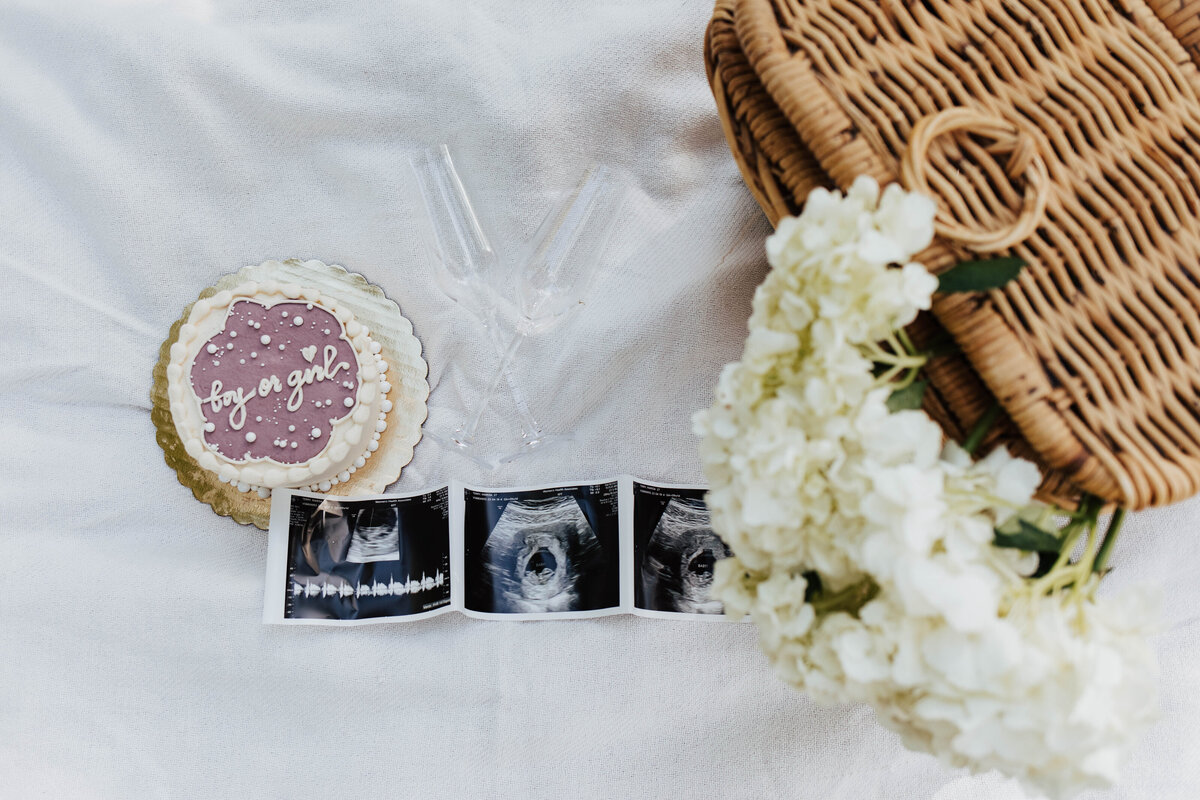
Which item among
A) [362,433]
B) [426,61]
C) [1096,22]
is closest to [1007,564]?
[1096,22]

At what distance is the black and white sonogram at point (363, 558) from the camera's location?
3.43 ft

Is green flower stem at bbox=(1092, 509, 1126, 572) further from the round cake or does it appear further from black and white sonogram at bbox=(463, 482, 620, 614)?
the round cake

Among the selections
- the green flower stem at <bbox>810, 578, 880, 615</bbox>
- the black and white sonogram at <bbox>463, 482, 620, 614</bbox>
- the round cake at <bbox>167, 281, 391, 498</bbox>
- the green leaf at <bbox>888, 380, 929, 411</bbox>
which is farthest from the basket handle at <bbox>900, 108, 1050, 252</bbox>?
the round cake at <bbox>167, 281, 391, 498</bbox>

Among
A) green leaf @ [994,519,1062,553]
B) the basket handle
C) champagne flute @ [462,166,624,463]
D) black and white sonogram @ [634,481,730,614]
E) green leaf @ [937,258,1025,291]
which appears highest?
champagne flute @ [462,166,624,463]

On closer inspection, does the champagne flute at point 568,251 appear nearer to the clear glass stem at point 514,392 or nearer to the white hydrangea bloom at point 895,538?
the clear glass stem at point 514,392

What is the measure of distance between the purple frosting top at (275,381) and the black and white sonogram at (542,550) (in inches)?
8.4

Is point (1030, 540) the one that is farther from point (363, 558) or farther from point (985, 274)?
point (363, 558)

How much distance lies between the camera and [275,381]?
100 centimetres

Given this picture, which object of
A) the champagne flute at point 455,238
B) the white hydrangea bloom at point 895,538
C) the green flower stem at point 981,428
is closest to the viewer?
the white hydrangea bloom at point 895,538

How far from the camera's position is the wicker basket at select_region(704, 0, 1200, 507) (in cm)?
58

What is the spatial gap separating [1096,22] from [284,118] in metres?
0.95

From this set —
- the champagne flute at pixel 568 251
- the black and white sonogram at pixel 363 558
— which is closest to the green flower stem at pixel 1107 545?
the champagne flute at pixel 568 251

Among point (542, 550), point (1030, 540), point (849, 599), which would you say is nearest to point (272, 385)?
point (542, 550)

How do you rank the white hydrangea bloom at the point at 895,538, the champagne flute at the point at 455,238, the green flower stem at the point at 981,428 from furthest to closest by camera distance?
1. the champagne flute at the point at 455,238
2. the green flower stem at the point at 981,428
3. the white hydrangea bloom at the point at 895,538
